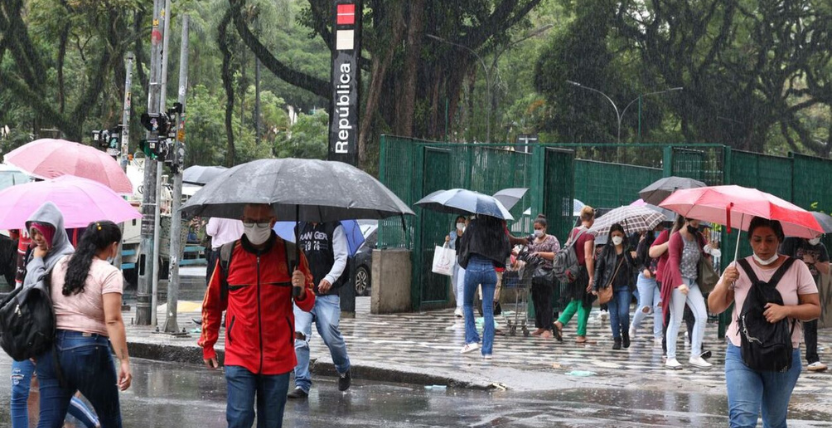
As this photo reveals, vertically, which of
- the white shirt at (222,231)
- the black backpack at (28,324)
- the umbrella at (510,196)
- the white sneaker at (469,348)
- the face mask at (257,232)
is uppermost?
the umbrella at (510,196)

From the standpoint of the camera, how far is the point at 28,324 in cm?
638

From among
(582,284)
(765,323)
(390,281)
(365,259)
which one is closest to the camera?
(765,323)

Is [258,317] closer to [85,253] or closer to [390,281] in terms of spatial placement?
[85,253]

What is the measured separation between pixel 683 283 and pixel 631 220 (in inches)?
64.5

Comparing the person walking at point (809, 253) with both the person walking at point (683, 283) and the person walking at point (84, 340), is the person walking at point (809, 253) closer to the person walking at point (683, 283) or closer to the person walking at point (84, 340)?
the person walking at point (683, 283)

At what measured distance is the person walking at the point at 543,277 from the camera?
1526cm

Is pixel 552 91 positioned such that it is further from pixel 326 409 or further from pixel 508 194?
pixel 326 409

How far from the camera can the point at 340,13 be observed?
18.8 metres

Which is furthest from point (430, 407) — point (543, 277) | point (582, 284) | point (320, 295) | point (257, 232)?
point (543, 277)

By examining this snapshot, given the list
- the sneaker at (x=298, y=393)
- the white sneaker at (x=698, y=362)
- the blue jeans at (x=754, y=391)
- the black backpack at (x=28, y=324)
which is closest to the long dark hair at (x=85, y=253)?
the black backpack at (x=28, y=324)

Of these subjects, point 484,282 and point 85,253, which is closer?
point 85,253

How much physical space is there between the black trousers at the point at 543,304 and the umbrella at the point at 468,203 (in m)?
1.89

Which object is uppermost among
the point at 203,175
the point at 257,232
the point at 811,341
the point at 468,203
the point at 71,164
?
the point at 203,175

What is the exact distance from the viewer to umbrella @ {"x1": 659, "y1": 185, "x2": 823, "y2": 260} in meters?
6.62
